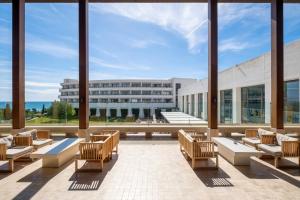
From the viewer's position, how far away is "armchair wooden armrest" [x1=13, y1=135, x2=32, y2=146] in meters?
7.52

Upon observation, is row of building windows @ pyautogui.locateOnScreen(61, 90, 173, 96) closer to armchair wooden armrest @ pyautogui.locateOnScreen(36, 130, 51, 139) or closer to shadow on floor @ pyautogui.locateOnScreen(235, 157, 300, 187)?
armchair wooden armrest @ pyautogui.locateOnScreen(36, 130, 51, 139)

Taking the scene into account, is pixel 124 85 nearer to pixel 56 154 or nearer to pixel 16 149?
pixel 16 149

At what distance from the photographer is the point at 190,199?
4.39 meters

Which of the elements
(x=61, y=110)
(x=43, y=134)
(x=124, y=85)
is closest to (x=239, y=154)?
(x=43, y=134)

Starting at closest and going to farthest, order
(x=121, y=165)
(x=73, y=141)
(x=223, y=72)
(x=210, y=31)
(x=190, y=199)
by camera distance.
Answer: (x=190, y=199)
(x=121, y=165)
(x=73, y=141)
(x=210, y=31)
(x=223, y=72)

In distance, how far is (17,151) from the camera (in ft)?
21.7

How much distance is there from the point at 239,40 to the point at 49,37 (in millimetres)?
15183

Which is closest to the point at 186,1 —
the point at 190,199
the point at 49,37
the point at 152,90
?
the point at 190,199

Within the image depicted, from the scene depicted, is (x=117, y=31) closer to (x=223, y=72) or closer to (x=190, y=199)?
(x=223, y=72)

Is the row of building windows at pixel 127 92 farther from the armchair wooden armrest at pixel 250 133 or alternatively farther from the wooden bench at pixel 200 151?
the wooden bench at pixel 200 151

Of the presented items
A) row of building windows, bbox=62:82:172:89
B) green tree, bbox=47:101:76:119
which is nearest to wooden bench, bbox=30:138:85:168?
green tree, bbox=47:101:76:119

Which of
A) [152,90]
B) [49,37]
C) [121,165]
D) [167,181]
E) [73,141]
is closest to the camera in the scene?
[167,181]

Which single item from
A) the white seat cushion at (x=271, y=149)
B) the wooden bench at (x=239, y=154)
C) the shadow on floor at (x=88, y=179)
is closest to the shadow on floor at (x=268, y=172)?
the wooden bench at (x=239, y=154)

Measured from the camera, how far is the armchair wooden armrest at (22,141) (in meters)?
7.52
